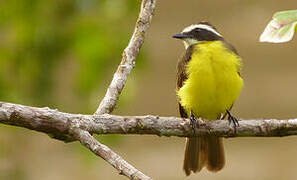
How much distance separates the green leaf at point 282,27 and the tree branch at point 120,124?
0.50 meters

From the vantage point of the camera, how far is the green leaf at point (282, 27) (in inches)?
93.1

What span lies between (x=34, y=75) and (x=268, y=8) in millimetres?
2319

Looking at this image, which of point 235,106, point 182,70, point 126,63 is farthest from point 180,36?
point 235,106

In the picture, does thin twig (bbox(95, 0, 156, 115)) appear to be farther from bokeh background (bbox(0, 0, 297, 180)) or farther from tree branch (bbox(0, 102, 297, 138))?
bokeh background (bbox(0, 0, 297, 180))

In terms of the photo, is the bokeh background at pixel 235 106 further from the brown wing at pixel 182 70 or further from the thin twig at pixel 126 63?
the thin twig at pixel 126 63

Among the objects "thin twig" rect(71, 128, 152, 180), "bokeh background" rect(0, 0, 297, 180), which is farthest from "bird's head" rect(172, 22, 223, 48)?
"thin twig" rect(71, 128, 152, 180)

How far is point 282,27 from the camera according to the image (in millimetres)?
2381

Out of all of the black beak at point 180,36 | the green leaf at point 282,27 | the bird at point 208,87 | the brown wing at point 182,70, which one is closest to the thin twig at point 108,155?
the green leaf at point 282,27

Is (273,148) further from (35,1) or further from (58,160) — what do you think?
(35,1)

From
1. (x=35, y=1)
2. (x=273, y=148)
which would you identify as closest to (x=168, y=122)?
(x=35, y=1)

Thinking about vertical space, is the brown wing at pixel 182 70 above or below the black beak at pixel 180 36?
below

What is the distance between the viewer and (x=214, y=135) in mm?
2965

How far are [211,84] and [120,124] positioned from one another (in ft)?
3.93

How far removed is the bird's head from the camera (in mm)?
4234
